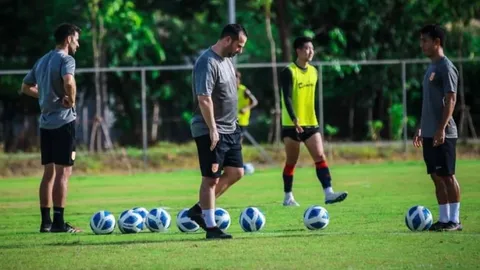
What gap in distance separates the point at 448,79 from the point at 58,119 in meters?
4.69

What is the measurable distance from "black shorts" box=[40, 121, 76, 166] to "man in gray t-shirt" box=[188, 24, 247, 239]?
2.12 meters

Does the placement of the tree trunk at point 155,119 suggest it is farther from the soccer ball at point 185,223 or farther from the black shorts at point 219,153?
the black shorts at point 219,153

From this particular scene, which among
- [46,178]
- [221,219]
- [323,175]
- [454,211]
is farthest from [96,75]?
[454,211]

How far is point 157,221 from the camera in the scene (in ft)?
47.4

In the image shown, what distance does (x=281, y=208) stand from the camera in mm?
18094

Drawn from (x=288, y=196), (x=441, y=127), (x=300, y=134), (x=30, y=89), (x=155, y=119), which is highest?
(x=30, y=89)

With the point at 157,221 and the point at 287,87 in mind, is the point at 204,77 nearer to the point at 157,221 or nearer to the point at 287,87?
the point at 157,221

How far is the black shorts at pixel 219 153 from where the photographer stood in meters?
13.5

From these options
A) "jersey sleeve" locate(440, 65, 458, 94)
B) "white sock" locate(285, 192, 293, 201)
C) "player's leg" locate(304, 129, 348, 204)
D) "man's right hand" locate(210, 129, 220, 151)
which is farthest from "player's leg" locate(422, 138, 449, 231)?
"white sock" locate(285, 192, 293, 201)

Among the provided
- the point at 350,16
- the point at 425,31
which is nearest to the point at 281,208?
the point at 425,31

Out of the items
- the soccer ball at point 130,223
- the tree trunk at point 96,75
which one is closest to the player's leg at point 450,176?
the soccer ball at point 130,223

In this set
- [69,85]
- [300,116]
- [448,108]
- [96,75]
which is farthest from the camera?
[96,75]

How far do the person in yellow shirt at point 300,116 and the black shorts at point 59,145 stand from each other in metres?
4.46

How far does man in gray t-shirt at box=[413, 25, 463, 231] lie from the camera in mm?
13820
